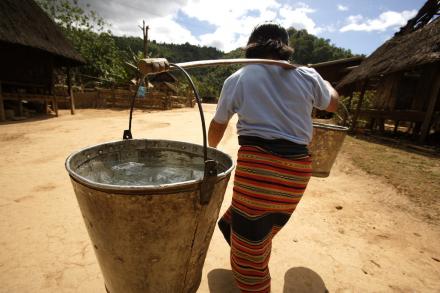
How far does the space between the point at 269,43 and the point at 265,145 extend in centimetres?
59

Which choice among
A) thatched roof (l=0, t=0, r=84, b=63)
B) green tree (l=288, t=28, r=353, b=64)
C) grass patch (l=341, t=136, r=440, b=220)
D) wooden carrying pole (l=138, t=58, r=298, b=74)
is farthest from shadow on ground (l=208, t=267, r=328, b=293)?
green tree (l=288, t=28, r=353, b=64)

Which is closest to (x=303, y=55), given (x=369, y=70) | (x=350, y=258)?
(x=369, y=70)

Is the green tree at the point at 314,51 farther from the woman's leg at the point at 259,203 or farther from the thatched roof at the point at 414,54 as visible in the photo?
the woman's leg at the point at 259,203

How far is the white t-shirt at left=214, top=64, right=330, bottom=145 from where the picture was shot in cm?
139

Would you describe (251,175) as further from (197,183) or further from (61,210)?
(61,210)

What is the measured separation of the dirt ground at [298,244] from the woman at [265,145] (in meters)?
0.68

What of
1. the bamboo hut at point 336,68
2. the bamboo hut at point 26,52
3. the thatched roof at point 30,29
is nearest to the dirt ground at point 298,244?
the thatched roof at point 30,29

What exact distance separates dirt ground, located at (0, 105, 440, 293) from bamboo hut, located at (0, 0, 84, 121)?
21.8 feet

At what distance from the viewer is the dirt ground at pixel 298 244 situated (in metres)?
1.92

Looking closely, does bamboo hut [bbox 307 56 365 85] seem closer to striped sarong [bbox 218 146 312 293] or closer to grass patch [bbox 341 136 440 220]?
grass patch [bbox 341 136 440 220]

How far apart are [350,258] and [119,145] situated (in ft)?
7.19

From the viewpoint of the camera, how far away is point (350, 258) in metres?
2.32

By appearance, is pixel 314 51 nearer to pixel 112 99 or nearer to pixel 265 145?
pixel 112 99

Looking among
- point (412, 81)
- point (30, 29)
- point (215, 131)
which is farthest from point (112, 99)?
point (215, 131)
